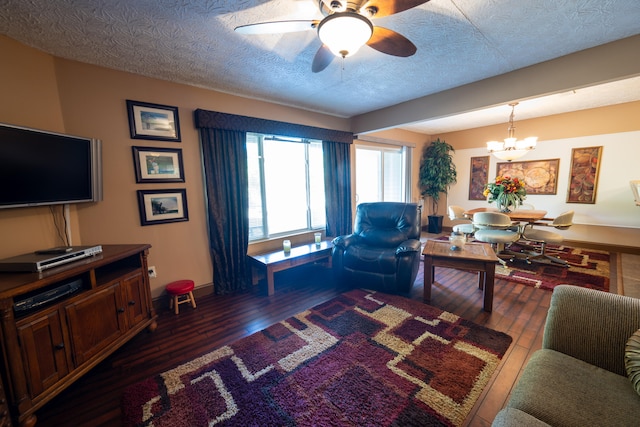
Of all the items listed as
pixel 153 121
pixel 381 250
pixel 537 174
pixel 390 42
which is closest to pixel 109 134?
pixel 153 121

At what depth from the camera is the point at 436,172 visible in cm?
596

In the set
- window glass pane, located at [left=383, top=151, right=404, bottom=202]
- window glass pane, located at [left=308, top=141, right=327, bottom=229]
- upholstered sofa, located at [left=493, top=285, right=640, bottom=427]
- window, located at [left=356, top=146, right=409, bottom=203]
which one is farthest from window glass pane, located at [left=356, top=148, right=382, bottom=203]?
upholstered sofa, located at [left=493, top=285, right=640, bottom=427]

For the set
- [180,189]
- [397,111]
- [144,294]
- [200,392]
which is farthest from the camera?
[397,111]

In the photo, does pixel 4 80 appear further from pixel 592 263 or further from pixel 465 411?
pixel 592 263

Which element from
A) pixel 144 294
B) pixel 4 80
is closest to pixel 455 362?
pixel 144 294

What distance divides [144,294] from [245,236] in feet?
4.05

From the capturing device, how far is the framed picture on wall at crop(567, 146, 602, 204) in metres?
4.36

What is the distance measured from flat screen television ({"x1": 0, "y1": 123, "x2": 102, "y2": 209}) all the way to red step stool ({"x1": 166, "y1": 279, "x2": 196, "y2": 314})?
3.58ft

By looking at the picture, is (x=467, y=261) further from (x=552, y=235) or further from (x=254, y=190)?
(x=254, y=190)

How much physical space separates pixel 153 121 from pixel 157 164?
0.45m

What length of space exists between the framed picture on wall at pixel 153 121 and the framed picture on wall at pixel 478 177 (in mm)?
6046

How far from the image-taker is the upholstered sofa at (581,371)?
926 millimetres

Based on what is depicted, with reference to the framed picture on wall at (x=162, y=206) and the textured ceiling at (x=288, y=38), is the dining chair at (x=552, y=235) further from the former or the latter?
the framed picture on wall at (x=162, y=206)

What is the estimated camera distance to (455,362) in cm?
180
